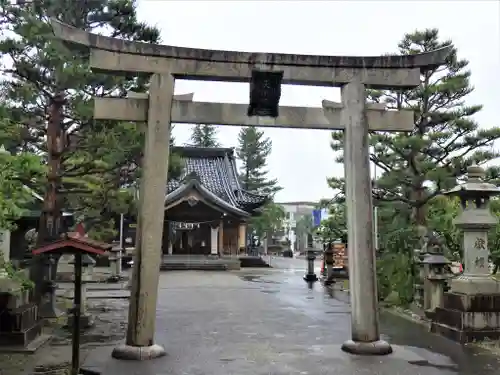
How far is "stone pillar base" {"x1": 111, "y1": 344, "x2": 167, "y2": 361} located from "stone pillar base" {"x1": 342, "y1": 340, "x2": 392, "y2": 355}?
307 centimetres

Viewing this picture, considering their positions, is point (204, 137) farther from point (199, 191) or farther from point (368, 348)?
point (368, 348)

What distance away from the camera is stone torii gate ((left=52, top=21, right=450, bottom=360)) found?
8031mm

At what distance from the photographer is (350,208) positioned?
874cm

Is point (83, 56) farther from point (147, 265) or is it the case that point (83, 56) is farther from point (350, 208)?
point (350, 208)

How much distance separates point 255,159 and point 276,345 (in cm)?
5705

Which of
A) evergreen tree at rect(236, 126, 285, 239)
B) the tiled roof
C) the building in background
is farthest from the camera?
the building in background

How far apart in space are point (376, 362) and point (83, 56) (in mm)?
9306

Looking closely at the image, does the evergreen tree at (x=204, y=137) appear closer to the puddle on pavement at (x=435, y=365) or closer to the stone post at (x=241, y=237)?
the stone post at (x=241, y=237)


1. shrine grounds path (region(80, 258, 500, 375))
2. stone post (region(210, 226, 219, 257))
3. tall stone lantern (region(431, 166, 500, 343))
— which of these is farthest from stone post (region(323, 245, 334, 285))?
stone post (region(210, 226, 219, 257))

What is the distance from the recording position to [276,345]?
30.5 ft

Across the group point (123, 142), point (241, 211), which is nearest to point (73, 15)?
point (123, 142)

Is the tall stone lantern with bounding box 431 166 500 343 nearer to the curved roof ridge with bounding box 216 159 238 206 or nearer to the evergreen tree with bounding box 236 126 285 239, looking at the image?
the curved roof ridge with bounding box 216 159 238 206

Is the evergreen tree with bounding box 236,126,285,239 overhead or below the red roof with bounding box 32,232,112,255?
overhead

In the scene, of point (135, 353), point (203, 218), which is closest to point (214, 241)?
point (203, 218)
